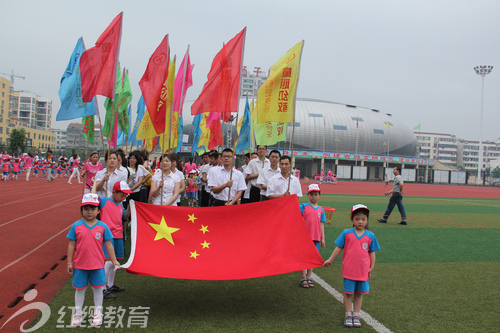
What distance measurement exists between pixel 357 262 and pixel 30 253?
547 centimetres

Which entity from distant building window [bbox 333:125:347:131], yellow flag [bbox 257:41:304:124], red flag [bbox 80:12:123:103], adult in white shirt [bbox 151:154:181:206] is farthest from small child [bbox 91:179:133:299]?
distant building window [bbox 333:125:347:131]

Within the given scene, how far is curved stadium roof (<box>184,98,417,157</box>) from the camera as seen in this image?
80562mm

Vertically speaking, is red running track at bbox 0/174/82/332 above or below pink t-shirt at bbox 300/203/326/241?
below

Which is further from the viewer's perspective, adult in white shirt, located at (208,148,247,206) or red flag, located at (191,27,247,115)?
adult in white shirt, located at (208,148,247,206)

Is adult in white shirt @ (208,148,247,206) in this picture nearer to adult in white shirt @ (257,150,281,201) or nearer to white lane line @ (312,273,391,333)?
adult in white shirt @ (257,150,281,201)

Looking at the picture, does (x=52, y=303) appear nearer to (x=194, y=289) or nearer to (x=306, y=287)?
(x=194, y=289)

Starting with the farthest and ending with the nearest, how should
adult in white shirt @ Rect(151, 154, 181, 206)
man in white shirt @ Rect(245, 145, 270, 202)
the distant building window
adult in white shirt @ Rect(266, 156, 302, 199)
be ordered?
the distant building window
man in white shirt @ Rect(245, 145, 270, 202)
adult in white shirt @ Rect(151, 154, 181, 206)
adult in white shirt @ Rect(266, 156, 302, 199)

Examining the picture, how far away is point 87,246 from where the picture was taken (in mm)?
3930

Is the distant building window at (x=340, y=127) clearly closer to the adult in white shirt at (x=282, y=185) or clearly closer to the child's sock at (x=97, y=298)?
the adult in white shirt at (x=282, y=185)

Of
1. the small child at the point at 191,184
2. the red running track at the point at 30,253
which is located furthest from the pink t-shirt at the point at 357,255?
the small child at the point at 191,184

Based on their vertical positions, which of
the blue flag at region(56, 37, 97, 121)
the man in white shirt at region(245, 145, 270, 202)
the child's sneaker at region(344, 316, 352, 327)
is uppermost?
the blue flag at region(56, 37, 97, 121)

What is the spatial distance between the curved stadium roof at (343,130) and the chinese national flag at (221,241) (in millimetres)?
72236

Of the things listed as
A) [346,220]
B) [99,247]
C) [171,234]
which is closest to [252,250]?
[171,234]

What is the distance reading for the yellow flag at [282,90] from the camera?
20.3ft
